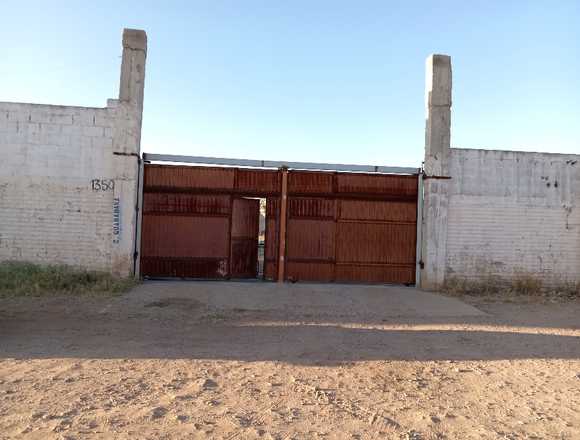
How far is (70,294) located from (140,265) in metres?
2.06

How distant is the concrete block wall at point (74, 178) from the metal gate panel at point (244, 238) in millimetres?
2334

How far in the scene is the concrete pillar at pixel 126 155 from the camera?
10344 millimetres

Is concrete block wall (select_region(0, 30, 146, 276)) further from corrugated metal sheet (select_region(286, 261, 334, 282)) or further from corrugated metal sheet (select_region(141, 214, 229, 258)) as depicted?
corrugated metal sheet (select_region(286, 261, 334, 282))

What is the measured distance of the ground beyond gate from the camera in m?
11.0

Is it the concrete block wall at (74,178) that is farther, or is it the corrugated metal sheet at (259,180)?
the corrugated metal sheet at (259,180)

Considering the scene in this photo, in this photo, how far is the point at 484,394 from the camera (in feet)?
14.3

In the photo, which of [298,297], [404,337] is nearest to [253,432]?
[404,337]

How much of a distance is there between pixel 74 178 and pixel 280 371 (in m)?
7.60

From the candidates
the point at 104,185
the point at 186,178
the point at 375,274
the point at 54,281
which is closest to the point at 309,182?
the point at 375,274

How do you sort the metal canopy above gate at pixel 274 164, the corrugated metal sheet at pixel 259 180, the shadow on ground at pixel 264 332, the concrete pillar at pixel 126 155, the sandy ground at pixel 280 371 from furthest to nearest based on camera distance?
the corrugated metal sheet at pixel 259 180
the metal canopy above gate at pixel 274 164
the concrete pillar at pixel 126 155
the shadow on ground at pixel 264 332
the sandy ground at pixel 280 371

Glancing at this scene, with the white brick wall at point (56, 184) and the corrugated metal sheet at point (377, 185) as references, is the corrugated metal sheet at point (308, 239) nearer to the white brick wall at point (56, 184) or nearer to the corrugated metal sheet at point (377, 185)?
the corrugated metal sheet at point (377, 185)

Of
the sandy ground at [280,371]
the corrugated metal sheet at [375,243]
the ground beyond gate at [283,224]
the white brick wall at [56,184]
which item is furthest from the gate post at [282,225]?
the white brick wall at [56,184]

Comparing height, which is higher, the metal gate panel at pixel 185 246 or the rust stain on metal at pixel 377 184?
the rust stain on metal at pixel 377 184

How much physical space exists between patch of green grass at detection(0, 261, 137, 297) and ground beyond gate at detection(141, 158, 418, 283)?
1238 millimetres
